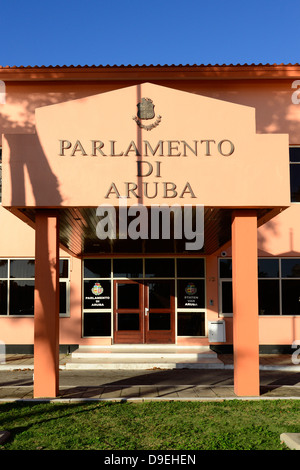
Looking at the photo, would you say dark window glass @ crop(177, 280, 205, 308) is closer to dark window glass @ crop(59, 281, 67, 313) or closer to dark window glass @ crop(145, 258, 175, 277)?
dark window glass @ crop(145, 258, 175, 277)

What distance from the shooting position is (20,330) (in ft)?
48.2

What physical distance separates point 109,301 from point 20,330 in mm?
3032

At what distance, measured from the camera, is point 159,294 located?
50.1 ft

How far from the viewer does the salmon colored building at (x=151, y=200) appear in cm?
896

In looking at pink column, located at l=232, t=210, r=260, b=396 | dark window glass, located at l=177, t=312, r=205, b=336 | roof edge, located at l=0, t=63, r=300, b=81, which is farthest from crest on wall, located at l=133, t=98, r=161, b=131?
dark window glass, located at l=177, t=312, r=205, b=336

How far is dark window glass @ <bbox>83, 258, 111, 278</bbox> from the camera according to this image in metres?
15.3

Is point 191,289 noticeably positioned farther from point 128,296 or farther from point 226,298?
point 128,296

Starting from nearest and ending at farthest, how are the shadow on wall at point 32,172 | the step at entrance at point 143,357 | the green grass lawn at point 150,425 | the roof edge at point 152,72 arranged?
the green grass lawn at point 150,425, the shadow on wall at point 32,172, the step at entrance at point 143,357, the roof edge at point 152,72

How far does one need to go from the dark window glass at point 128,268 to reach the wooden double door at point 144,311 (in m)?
0.24

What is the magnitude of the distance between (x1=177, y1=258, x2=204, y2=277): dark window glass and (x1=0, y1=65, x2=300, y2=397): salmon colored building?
507mm

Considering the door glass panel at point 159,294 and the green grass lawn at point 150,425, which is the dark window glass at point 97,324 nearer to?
the door glass panel at point 159,294

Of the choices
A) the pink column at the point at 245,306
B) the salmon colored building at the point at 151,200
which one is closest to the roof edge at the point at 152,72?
the salmon colored building at the point at 151,200

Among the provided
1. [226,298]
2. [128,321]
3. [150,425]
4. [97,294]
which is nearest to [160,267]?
[128,321]
